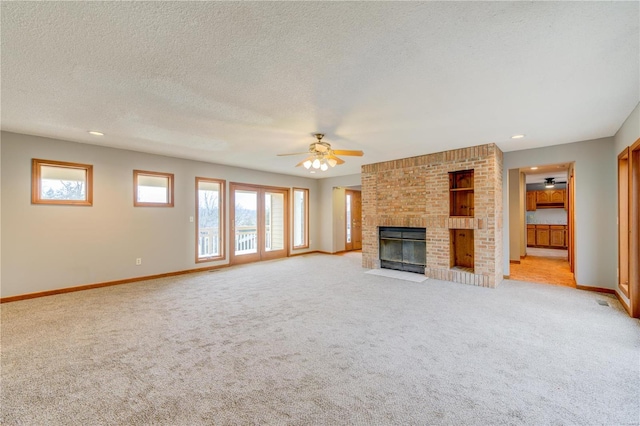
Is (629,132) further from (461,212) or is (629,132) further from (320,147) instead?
(320,147)

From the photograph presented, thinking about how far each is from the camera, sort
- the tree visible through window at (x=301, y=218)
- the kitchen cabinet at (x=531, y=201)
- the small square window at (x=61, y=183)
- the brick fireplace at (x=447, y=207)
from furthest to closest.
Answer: the kitchen cabinet at (x=531, y=201), the tree visible through window at (x=301, y=218), the brick fireplace at (x=447, y=207), the small square window at (x=61, y=183)

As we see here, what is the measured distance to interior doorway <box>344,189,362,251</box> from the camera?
9438 millimetres

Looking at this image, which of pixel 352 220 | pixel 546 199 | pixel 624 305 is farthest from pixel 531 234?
pixel 624 305

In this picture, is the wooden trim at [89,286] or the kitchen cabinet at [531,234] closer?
the wooden trim at [89,286]

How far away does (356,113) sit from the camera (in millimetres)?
3221

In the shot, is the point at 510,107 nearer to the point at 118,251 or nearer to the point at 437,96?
the point at 437,96

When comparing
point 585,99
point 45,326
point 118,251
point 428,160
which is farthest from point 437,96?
point 118,251

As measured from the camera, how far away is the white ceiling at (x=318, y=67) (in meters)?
1.67

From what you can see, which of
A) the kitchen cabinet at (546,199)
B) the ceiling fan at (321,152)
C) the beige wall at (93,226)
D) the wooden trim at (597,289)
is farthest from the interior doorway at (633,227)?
the kitchen cabinet at (546,199)

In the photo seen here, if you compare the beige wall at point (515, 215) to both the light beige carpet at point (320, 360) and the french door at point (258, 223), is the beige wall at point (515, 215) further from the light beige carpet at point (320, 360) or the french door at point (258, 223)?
the french door at point (258, 223)

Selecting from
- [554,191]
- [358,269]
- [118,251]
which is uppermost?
[554,191]

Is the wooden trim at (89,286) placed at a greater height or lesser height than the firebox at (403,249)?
lesser

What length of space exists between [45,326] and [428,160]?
6239mm

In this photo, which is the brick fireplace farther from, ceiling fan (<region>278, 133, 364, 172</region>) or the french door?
the french door
